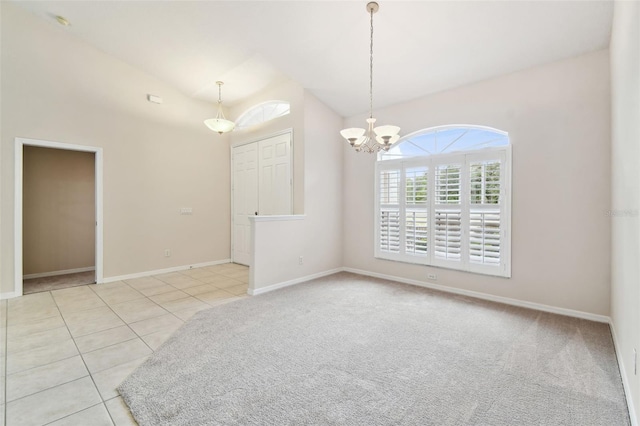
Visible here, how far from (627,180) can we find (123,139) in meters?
6.42

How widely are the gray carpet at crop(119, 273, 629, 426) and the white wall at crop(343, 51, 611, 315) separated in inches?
15.8

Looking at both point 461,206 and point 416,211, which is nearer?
point 461,206

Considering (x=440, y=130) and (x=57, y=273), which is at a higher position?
(x=440, y=130)

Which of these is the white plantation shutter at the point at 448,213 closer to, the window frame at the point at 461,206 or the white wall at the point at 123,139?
the window frame at the point at 461,206

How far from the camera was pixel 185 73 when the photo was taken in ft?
16.5

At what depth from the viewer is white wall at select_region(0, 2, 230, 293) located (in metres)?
3.99

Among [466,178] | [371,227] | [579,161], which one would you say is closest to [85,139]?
[371,227]

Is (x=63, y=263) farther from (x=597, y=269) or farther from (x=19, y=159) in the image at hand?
(x=597, y=269)

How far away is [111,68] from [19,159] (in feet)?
6.50

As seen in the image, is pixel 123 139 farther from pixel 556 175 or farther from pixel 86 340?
pixel 556 175

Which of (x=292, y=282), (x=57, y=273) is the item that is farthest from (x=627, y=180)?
(x=57, y=273)

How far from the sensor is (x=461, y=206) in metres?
4.05

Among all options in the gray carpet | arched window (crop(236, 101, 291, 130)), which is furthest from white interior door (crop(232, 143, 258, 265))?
the gray carpet

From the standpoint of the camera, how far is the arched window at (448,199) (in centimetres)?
377
